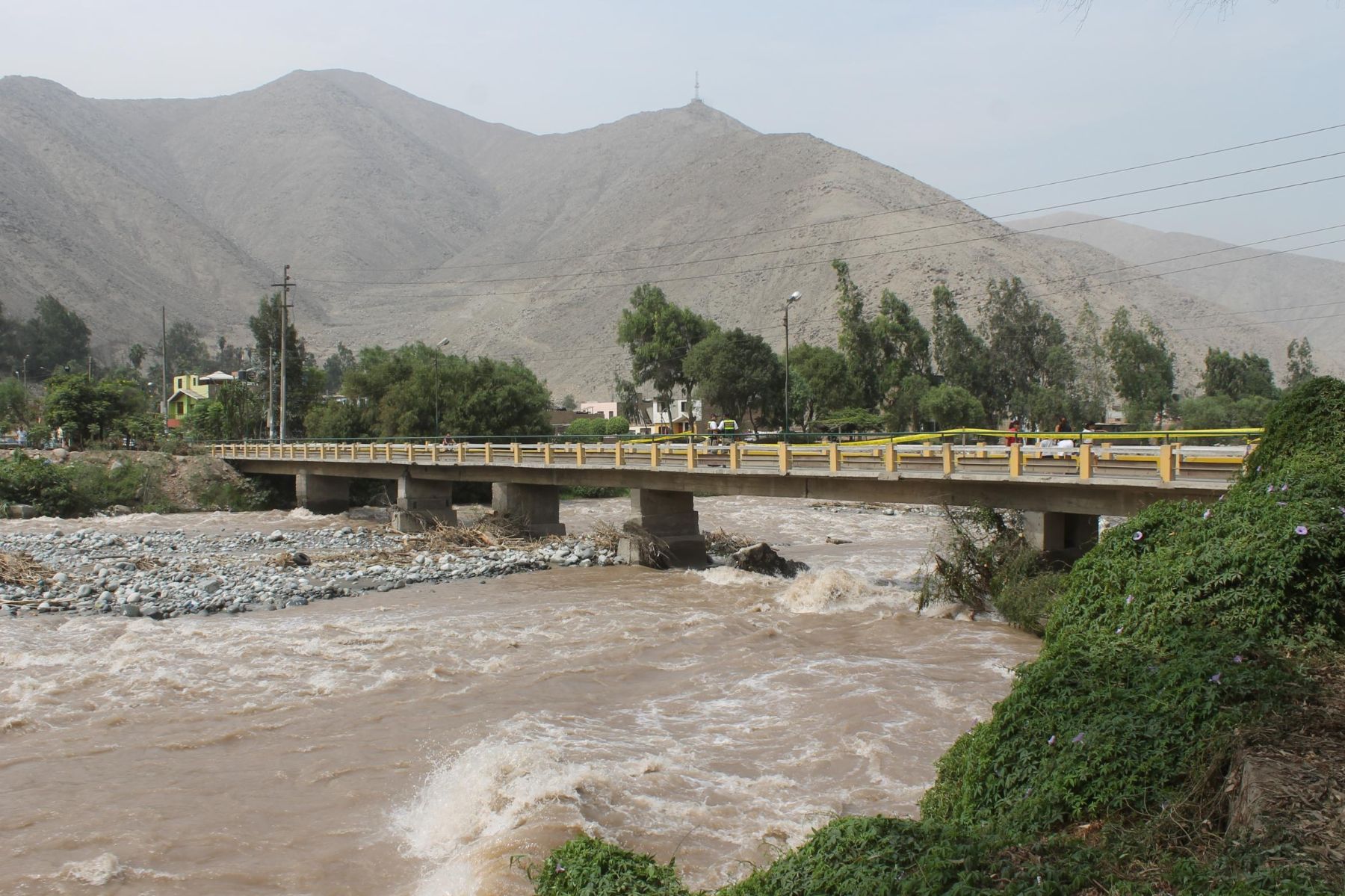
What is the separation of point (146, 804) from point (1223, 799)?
32.0 feet

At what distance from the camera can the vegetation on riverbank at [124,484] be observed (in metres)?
42.3

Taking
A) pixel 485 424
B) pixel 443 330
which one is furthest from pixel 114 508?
pixel 443 330

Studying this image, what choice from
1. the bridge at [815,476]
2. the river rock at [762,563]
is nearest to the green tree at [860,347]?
the bridge at [815,476]

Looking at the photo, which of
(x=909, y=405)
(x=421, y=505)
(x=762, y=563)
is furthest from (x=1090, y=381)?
(x=762, y=563)

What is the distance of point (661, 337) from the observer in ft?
270

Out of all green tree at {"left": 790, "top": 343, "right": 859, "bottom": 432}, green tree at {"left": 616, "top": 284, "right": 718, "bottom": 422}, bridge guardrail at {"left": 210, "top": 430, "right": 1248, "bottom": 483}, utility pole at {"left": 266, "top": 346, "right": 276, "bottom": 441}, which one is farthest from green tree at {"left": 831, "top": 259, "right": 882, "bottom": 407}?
bridge guardrail at {"left": 210, "top": 430, "right": 1248, "bottom": 483}

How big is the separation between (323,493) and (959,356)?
55085mm

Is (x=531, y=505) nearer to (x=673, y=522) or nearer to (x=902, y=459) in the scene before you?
(x=673, y=522)

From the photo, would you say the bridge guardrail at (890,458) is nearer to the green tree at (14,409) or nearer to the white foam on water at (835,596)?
the white foam on water at (835,596)

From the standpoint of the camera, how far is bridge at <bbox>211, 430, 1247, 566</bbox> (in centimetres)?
1647

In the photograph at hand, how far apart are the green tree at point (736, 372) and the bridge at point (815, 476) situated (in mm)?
36711

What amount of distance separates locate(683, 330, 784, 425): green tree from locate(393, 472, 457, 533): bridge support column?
37310 millimetres

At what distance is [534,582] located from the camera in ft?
80.9

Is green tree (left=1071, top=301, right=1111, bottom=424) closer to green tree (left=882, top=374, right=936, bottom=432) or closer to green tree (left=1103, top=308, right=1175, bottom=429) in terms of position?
green tree (left=1103, top=308, right=1175, bottom=429)
